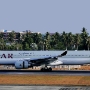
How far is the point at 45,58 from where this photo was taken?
56812 mm

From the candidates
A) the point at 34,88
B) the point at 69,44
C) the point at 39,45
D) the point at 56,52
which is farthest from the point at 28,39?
the point at 34,88

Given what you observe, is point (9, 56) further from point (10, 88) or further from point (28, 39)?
point (28, 39)

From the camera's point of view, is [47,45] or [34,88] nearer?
[34,88]

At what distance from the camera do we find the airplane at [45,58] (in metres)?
56.7

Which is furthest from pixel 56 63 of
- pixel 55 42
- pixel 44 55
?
pixel 55 42

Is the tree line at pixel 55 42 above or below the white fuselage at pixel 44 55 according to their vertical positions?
above

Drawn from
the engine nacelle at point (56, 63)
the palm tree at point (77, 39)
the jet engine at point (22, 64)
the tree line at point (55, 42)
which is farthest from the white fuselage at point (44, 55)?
the palm tree at point (77, 39)

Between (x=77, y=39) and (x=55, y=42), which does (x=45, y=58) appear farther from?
(x=55, y=42)

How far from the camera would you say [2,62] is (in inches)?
2237

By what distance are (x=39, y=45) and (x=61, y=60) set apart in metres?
99.5

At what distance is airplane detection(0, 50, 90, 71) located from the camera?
5672 centimetres

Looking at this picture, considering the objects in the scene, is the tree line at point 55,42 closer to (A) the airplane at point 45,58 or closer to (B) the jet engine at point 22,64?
(A) the airplane at point 45,58

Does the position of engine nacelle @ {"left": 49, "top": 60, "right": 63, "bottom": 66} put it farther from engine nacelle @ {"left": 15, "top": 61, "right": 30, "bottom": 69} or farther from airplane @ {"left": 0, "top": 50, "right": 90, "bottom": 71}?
engine nacelle @ {"left": 15, "top": 61, "right": 30, "bottom": 69}

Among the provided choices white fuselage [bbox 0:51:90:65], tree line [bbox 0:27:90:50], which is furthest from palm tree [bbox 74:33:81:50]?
white fuselage [bbox 0:51:90:65]
